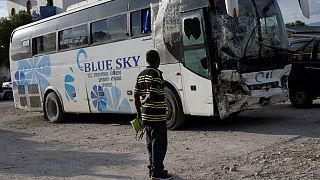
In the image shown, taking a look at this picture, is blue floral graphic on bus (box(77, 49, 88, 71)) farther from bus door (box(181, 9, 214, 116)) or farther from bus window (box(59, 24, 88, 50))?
bus door (box(181, 9, 214, 116))

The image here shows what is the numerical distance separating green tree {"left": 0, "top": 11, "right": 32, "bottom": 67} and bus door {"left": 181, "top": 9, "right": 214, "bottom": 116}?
137 feet

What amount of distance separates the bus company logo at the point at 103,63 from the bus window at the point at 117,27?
58 cm

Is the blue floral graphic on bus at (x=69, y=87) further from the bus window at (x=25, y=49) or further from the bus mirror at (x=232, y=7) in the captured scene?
the bus mirror at (x=232, y=7)

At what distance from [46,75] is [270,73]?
7.88 meters

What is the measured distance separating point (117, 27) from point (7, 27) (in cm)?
3988

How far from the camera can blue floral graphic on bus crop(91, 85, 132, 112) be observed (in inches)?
481

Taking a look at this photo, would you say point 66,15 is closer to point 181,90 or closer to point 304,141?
point 181,90

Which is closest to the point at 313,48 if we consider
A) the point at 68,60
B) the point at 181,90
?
the point at 181,90

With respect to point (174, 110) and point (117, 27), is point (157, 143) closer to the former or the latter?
point (174, 110)

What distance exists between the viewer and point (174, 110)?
10.7 metres

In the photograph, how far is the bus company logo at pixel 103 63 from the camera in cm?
1167

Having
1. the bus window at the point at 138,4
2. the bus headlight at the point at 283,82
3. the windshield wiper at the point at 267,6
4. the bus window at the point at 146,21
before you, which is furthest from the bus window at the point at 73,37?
the bus headlight at the point at 283,82

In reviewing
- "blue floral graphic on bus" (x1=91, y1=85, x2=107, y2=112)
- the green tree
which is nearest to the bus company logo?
"blue floral graphic on bus" (x1=91, y1=85, x2=107, y2=112)

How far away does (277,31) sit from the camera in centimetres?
1069
